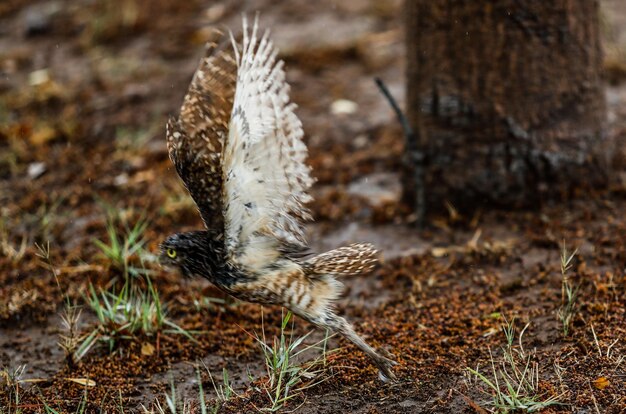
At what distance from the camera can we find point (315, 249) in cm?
534

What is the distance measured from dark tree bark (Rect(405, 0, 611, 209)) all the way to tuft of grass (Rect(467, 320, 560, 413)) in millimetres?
1435

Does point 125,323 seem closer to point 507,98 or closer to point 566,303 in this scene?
point 566,303

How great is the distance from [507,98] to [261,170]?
1.95 metres

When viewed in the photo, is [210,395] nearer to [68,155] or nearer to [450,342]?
[450,342]

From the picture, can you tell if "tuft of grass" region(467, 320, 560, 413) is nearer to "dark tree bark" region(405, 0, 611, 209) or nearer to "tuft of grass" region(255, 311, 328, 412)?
"tuft of grass" region(255, 311, 328, 412)

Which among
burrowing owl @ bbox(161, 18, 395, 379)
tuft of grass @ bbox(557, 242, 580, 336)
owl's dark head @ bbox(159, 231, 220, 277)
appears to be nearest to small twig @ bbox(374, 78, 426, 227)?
tuft of grass @ bbox(557, 242, 580, 336)

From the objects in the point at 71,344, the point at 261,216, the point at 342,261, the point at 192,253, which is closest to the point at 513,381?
the point at 342,261

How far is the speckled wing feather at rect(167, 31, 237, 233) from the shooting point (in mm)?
3936

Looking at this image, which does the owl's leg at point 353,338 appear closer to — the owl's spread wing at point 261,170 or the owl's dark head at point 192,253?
the owl's spread wing at point 261,170

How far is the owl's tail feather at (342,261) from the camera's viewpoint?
153 inches

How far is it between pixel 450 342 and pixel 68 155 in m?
3.96

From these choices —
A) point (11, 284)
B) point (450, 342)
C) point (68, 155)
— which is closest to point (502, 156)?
point (450, 342)

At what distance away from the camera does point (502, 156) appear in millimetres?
5117

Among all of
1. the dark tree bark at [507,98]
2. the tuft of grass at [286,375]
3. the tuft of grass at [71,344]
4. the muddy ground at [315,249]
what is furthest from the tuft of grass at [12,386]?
the dark tree bark at [507,98]
